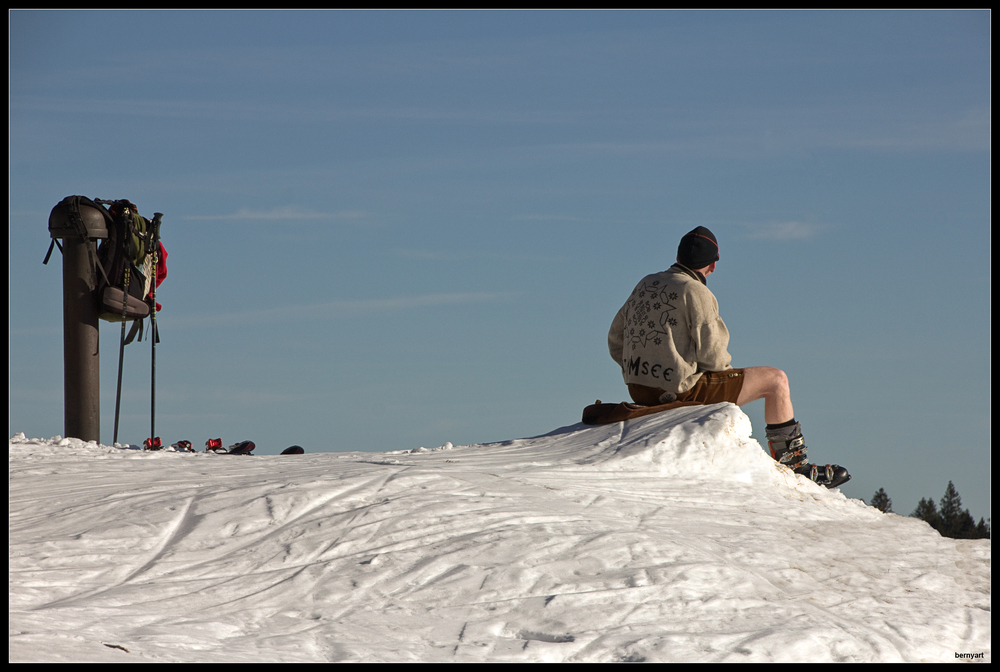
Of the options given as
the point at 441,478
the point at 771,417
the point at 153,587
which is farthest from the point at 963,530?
the point at 153,587

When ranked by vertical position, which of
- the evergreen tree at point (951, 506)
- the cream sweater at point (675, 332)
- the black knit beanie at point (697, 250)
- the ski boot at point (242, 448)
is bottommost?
the evergreen tree at point (951, 506)

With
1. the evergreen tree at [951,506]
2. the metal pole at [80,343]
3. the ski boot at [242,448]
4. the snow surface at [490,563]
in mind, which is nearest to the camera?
the snow surface at [490,563]

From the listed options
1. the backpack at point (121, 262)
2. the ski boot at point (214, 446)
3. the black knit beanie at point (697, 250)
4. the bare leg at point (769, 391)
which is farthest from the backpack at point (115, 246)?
the bare leg at point (769, 391)

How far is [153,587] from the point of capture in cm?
384

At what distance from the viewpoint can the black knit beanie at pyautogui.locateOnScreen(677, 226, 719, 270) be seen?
6.50 m

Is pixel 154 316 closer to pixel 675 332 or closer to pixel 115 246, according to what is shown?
pixel 115 246

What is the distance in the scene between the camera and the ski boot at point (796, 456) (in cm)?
627

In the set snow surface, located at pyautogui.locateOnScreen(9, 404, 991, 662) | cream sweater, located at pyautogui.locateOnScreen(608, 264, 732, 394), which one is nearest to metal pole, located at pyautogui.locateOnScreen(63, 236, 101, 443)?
snow surface, located at pyautogui.locateOnScreen(9, 404, 991, 662)

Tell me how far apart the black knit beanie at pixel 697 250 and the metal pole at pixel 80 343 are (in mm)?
5048

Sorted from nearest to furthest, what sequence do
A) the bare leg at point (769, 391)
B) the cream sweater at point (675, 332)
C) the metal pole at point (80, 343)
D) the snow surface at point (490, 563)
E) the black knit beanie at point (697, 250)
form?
1. the snow surface at point (490, 563)
2. the cream sweater at point (675, 332)
3. the bare leg at point (769, 391)
4. the black knit beanie at point (697, 250)
5. the metal pole at point (80, 343)

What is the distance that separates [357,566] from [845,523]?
282 centimetres

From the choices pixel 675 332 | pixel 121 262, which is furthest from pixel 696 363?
pixel 121 262

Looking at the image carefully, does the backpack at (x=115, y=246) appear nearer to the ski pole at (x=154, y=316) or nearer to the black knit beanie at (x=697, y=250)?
the ski pole at (x=154, y=316)

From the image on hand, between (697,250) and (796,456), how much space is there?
4.93 ft
